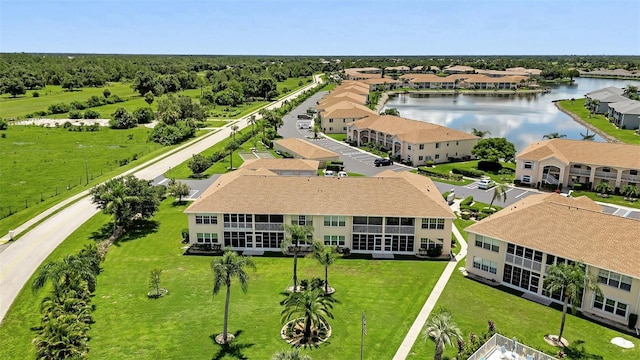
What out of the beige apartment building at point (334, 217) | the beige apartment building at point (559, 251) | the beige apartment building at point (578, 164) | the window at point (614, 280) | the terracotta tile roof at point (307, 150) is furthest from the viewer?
the terracotta tile roof at point (307, 150)

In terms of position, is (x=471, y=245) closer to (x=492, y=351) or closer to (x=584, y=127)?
(x=492, y=351)

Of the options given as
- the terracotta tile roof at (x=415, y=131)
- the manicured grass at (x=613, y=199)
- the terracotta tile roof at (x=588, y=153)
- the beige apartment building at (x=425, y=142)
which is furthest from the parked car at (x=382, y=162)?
the manicured grass at (x=613, y=199)

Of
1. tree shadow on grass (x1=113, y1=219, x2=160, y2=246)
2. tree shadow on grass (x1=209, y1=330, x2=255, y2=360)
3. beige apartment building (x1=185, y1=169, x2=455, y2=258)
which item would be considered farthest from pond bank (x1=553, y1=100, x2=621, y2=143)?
tree shadow on grass (x1=209, y1=330, x2=255, y2=360)

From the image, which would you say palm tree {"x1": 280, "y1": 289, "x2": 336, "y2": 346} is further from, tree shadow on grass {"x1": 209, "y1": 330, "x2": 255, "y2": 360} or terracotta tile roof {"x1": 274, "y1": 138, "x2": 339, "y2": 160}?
terracotta tile roof {"x1": 274, "y1": 138, "x2": 339, "y2": 160}

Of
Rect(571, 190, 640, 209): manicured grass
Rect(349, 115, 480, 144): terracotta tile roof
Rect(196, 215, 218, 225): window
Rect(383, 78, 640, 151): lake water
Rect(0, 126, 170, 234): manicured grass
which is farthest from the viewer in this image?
Rect(383, 78, 640, 151): lake water

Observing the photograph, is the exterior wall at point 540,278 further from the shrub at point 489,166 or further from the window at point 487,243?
the shrub at point 489,166

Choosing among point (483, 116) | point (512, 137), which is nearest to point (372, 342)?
point (512, 137)
